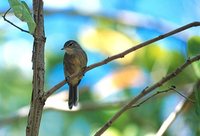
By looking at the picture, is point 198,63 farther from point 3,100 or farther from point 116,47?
point 3,100

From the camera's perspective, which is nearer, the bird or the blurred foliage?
the bird

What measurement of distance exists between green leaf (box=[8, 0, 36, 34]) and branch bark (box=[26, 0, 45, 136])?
0.12 metres

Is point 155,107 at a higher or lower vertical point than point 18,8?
higher

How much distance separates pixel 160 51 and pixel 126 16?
1446 millimetres

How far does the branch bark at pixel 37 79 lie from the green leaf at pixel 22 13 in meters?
0.12

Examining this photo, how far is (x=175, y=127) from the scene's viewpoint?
413 centimetres

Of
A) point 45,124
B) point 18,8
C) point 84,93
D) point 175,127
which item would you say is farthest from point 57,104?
point 45,124

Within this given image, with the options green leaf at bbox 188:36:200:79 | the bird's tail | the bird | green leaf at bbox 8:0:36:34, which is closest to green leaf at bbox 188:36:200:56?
green leaf at bbox 188:36:200:79

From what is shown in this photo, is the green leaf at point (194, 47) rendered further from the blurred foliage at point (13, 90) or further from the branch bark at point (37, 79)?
the blurred foliage at point (13, 90)

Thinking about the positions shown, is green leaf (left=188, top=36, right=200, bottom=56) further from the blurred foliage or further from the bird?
the blurred foliage

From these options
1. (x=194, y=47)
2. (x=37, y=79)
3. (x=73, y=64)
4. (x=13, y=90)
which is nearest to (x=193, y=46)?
(x=194, y=47)

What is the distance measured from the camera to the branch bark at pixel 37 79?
6.55ft

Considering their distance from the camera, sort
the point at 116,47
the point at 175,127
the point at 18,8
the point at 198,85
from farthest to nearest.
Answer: the point at 116,47 → the point at 175,127 → the point at 198,85 → the point at 18,8

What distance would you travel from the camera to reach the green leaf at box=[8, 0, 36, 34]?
6.29ft
